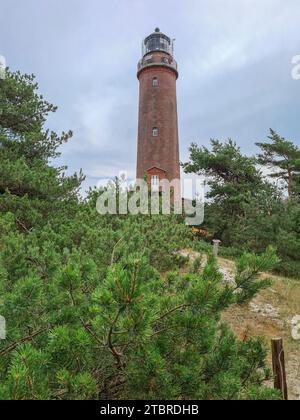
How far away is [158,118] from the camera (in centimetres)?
2006

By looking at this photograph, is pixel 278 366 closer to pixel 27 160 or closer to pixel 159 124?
pixel 27 160

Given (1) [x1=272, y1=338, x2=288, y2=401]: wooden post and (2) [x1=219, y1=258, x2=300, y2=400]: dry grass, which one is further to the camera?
(2) [x1=219, y1=258, x2=300, y2=400]: dry grass

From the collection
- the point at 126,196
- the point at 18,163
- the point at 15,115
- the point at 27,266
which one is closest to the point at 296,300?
the point at 126,196

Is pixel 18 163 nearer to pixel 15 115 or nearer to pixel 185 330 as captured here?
pixel 15 115

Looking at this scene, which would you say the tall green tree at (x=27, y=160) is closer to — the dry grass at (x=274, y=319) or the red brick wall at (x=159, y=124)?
the dry grass at (x=274, y=319)

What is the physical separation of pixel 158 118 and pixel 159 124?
41cm

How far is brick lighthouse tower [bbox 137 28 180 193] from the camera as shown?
1955cm

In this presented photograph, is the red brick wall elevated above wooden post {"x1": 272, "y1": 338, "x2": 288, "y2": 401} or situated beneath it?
→ elevated above

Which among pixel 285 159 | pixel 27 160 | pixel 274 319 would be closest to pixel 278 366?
pixel 274 319

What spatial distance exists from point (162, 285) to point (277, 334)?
15.6 ft

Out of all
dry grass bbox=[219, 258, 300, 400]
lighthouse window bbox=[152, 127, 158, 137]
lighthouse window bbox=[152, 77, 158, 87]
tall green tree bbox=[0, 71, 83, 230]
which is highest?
lighthouse window bbox=[152, 77, 158, 87]

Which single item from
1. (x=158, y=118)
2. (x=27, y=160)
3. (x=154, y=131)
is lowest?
(x=27, y=160)

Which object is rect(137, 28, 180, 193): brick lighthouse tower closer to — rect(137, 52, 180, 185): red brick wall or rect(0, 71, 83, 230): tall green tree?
rect(137, 52, 180, 185): red brick wall

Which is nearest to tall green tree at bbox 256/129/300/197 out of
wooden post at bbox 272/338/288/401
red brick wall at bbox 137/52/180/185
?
red brick wall at bbox 137/52/180/185
